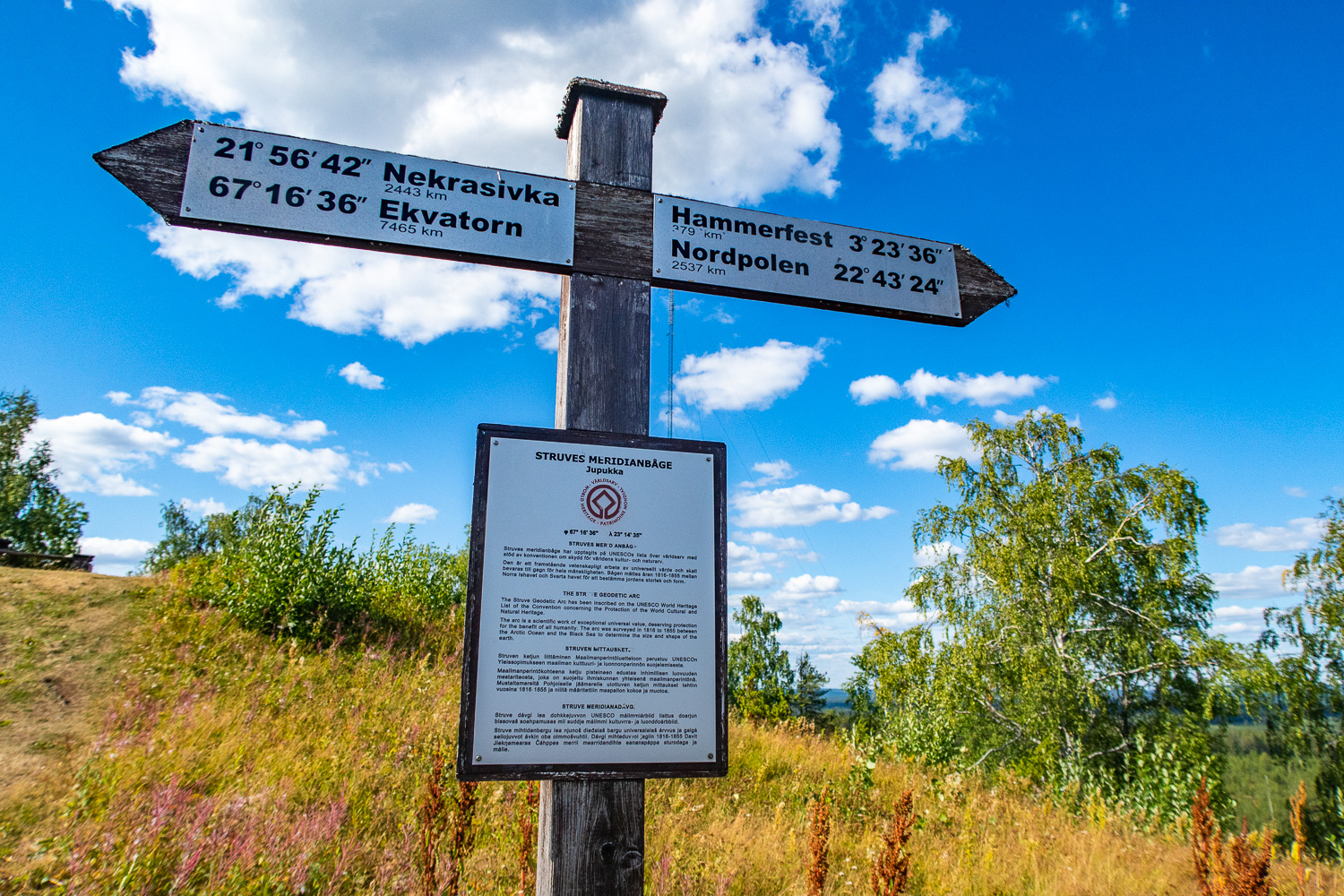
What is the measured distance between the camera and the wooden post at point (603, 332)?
6.55 ft

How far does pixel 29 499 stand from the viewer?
3200 centimetres

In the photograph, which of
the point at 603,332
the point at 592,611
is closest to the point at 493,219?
the point at 603,332

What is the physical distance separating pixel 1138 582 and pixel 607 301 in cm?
1673

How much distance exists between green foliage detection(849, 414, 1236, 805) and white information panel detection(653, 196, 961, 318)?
1277 cm

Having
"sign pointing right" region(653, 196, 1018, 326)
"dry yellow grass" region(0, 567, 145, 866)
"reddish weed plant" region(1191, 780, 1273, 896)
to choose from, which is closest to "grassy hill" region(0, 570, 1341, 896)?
"dry yellow grass" region(0, 567, 145, 866)

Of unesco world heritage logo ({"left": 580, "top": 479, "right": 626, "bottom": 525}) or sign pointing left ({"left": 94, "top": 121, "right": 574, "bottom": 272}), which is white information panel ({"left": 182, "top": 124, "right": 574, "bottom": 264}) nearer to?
sign pointing left ({"left": 94, "top": 121, "right": 574, "bottom": 272})

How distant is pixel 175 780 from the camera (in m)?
4.30

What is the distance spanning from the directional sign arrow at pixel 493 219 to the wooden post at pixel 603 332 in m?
0.01

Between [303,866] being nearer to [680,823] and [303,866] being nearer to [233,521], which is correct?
[680,823]

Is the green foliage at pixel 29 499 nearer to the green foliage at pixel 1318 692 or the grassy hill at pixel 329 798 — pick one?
the grassy hill at pixel 329 798

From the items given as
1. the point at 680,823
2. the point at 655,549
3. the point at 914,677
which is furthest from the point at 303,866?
the point at 914,677

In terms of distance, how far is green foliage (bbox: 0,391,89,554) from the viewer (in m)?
30.7

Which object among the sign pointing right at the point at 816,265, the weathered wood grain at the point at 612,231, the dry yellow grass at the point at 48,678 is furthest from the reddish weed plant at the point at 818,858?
the dry yellow grass at the point at 48,678

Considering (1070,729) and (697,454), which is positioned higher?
(697,454)
